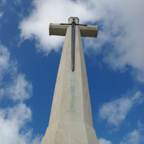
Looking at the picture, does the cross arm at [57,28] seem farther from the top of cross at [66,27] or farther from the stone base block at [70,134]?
the stone base block at [70,134]

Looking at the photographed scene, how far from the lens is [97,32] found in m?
13.4

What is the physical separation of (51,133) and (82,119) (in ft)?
4.02

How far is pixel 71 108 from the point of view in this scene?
6.35 meters

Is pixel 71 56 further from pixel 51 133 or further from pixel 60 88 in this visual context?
pixel 51 133

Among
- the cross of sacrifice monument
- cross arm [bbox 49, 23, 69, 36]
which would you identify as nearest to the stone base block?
the cross of sacrifice monument

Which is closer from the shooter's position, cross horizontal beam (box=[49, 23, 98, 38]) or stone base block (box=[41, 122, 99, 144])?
stone base block (box=[41, 122, 99, 144])

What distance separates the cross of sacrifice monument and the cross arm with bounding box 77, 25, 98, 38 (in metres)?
3.53

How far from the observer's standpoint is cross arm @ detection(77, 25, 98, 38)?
42.5 feet

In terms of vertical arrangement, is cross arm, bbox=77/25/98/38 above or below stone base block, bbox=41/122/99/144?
above

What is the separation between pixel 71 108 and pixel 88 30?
8.37 m

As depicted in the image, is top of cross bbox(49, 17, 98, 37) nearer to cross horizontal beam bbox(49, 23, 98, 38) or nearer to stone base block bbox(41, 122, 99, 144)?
cross horizontal beam bbox(49, 23, 98, 38)

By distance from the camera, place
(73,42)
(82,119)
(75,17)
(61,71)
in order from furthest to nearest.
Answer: (75,17) → (73,42) → (61,71) → (82,119)

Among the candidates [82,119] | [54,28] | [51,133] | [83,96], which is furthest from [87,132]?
[54,28]

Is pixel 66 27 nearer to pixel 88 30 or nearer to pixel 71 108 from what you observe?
pixel 88 30
